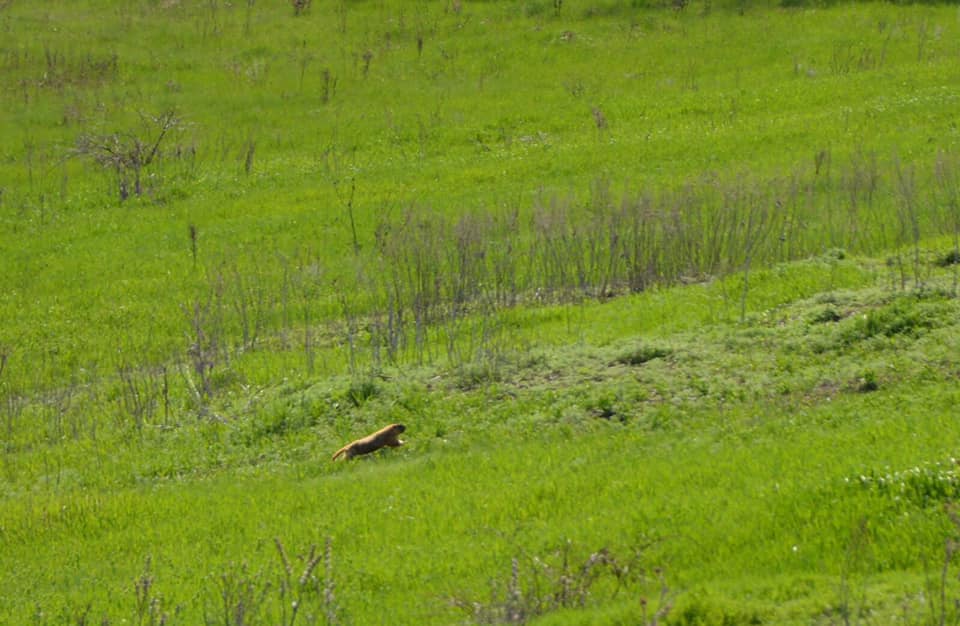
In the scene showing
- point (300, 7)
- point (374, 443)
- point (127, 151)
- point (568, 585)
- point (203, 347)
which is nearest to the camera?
point (568, 585)

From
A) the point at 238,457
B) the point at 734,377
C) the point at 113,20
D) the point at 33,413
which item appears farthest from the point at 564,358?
the point at 113,20

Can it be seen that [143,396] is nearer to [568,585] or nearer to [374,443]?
[374,443]

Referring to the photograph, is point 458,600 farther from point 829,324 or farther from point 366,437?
point 829,324

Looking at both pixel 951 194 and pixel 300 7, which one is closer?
pixel 951 194

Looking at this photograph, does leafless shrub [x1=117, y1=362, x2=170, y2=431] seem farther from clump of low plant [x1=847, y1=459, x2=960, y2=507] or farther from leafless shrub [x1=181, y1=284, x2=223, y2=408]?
clump of low plant [x1=847, y1=459, x2=960, y2=507]

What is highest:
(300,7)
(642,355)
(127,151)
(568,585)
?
(300,7)

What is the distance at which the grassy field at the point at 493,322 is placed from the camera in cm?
820

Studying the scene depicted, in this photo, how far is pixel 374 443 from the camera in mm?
11469

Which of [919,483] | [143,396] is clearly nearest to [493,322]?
[143,396]

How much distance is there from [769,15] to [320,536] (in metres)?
29.5

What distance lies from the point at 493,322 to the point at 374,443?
14.6 ft

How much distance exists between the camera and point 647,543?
819 centimetres

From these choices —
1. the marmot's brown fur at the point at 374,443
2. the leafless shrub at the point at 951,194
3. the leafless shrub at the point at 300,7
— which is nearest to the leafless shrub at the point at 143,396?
the marmot's brown fur at the point at 374,443

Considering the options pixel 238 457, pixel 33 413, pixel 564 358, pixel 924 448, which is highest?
pixel 924 448
